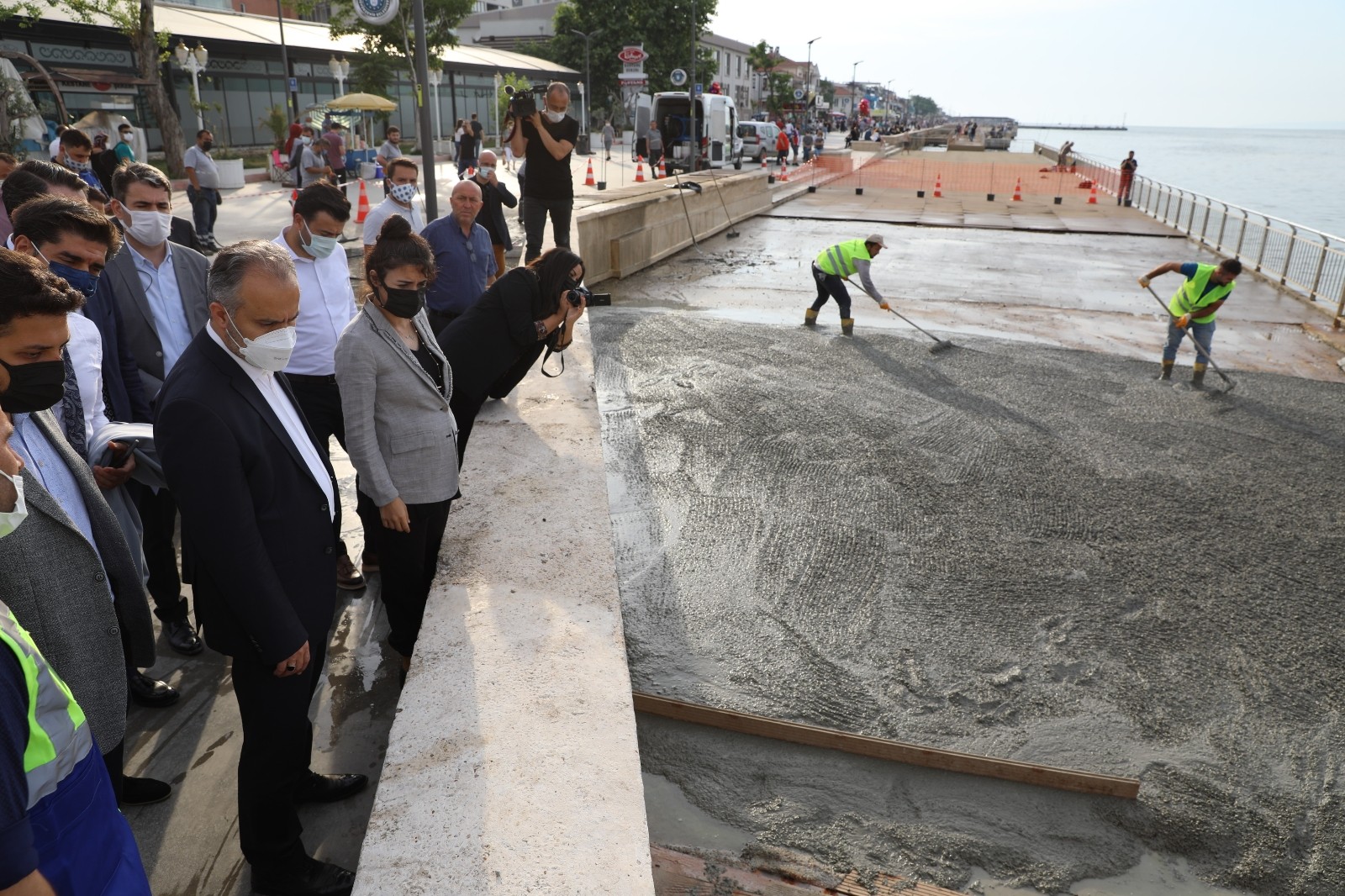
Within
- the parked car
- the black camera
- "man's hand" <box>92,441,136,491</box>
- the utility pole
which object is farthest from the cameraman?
the parked car

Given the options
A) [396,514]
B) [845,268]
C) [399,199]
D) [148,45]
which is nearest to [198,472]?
[396,514]

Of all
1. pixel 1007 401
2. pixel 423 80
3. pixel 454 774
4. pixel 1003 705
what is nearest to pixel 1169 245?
pixel 1007 401

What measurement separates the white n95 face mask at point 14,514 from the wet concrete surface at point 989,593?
8.69 ft

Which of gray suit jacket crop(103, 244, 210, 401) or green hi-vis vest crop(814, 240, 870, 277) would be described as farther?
green hi-vis vest crop(814, 240, 870, 277)

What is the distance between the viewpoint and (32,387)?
2062mm

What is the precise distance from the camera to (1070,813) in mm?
3561

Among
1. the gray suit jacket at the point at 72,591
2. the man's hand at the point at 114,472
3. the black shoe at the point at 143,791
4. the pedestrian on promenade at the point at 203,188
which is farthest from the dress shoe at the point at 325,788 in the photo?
the pedestrian on promenade at the point at 203,188

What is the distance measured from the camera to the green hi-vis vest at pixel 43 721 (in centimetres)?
141

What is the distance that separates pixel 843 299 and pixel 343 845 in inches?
366

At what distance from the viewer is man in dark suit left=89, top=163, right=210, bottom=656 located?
389 centimetres

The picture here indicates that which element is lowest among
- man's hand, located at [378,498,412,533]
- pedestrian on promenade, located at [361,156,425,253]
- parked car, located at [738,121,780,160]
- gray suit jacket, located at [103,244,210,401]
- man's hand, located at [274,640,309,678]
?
man's hand, located at [274,640,309,678]

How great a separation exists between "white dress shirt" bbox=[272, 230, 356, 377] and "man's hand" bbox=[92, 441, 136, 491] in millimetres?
1245

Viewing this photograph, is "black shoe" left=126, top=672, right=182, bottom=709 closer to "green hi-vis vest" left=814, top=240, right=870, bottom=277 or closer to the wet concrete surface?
the wet concrete surface

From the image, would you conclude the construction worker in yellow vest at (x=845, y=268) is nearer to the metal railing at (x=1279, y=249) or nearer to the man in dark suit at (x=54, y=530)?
the metal railing at (x=1279, y=249)
